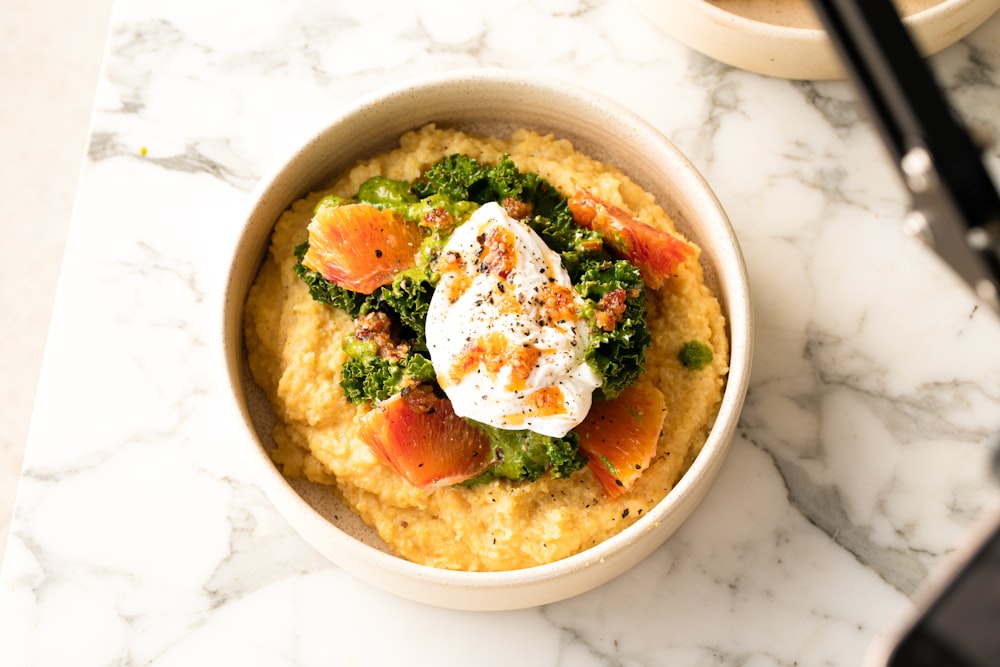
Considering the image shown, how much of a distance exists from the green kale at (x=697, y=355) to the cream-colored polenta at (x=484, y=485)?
2 centimetres

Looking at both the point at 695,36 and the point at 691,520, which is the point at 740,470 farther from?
the point at 695,36

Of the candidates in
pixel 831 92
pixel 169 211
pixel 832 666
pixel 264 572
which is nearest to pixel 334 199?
pixel 169 211

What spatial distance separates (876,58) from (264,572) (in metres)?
2.07

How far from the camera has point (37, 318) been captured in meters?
3.99

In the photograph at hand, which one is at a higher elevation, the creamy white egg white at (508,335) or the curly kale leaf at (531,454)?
the creamy white egg white at (508,335)

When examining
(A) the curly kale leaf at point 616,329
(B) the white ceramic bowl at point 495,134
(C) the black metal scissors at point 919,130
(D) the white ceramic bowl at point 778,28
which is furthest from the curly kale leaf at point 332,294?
(C) the black metal scissors at point 919,130

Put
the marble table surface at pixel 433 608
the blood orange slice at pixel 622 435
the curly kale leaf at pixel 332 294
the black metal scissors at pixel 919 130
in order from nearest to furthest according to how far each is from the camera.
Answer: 1. the black metal scissors at pixel 919 130
2. the blood orange slice at pixel 622 435
3. the curly kale leaf at pixel 332 294
4. the marble table surface at pixel 433 608

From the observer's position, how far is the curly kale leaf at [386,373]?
2.36 metres

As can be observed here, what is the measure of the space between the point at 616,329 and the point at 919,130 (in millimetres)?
1122

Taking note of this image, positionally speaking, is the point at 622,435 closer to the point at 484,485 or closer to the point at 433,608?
the point at 484,485

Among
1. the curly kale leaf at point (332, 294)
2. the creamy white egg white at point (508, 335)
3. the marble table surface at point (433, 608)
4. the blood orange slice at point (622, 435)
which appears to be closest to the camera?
the creamy white egg white at point (508, 335)

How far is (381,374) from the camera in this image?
7.77ft

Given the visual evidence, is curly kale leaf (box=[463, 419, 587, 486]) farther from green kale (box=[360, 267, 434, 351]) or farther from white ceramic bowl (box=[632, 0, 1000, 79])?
white ceramic bowl (box=[632, 0, 1000, 79])

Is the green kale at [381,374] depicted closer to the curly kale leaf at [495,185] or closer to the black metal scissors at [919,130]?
the curly kale leaf at [495,185]
